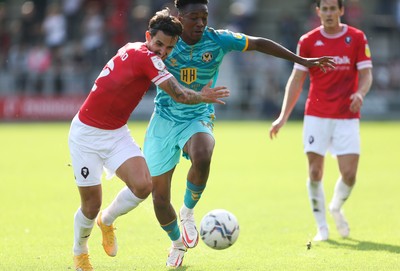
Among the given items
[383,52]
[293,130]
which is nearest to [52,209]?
[293,130]

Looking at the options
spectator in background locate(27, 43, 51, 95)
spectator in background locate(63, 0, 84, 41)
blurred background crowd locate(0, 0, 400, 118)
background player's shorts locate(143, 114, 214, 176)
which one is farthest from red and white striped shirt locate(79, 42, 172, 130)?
spectator in background locate(63, 0, 84, 41)

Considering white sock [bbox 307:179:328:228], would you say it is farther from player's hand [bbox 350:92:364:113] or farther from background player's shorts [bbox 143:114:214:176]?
background player's shorts [bbox 143:114:214:176]

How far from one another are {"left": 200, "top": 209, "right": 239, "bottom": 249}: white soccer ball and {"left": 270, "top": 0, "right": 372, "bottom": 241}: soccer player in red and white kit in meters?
2.05

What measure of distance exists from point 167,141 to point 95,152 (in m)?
1.09

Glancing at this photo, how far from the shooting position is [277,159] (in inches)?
771

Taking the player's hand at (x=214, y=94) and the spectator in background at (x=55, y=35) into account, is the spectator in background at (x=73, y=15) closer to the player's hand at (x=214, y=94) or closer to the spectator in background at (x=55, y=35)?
the spectator in background at (x=55, y=35)

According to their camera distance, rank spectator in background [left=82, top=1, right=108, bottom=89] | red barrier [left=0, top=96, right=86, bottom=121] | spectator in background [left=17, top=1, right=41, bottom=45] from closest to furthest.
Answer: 1. red barrier [left=0, top=96, right=86, bottom=121]
2. spectator in background [left=82, top=1, right=108, bottom=89]
3. spectator in background [left=17, top=1, right=41, bottom=45]

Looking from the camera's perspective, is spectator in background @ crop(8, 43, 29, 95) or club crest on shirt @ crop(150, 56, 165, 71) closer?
club crest on shirt @ crop(150, 56, 165, 71)

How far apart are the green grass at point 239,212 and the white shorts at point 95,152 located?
990mm

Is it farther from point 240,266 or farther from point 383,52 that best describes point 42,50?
point 240,266

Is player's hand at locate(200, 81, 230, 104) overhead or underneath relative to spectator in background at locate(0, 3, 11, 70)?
underneath

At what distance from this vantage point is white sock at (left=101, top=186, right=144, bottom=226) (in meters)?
8.01

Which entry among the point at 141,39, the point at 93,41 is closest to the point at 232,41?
the point at 141,39

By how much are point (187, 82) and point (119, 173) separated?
1353 millimetres
